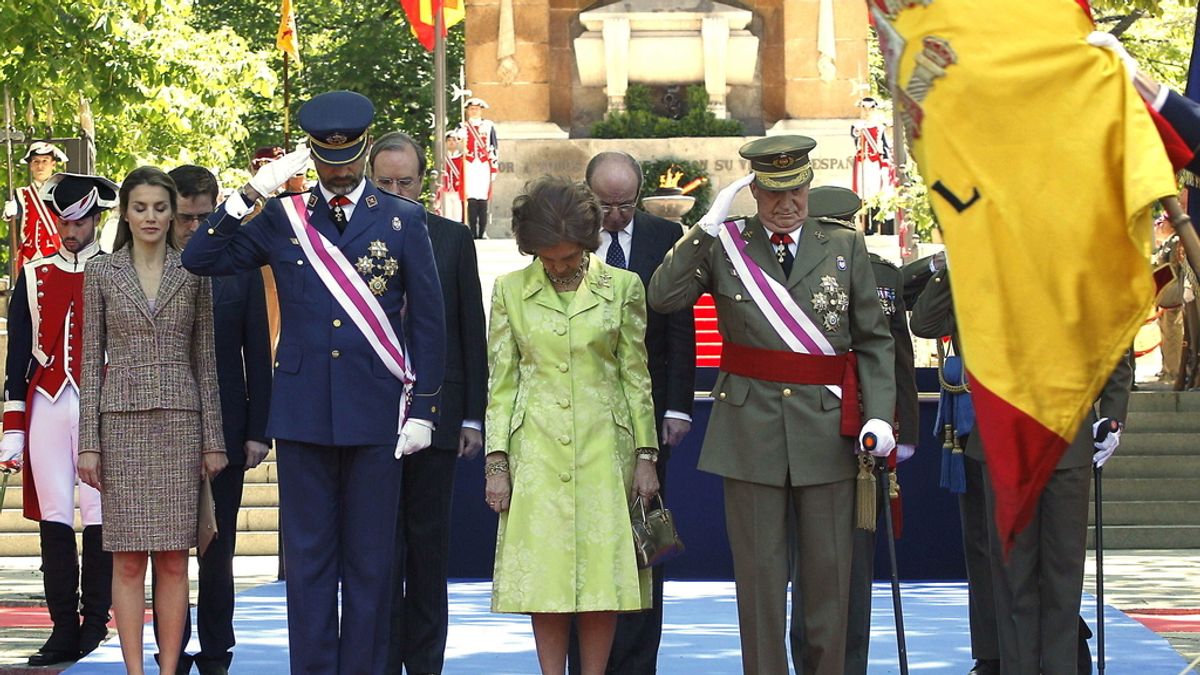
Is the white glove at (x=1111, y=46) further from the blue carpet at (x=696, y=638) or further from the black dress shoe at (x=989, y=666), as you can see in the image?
the blue carpet at (x=696, y=638)

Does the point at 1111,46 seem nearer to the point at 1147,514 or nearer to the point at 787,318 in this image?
the point at 787,318

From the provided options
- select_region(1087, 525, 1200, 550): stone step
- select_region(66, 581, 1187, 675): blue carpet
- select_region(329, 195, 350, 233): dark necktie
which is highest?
select_region(329, 195, 350, 233): dark necktie

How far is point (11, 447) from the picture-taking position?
28.8 ft

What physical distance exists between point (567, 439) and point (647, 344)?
82 cm

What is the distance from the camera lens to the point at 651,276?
8.06m

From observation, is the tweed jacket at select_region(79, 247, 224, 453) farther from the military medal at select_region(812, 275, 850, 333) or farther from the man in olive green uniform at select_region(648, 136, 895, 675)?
the military medal at select_region(812, 275, 850, 333)

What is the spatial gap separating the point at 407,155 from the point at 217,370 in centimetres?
111

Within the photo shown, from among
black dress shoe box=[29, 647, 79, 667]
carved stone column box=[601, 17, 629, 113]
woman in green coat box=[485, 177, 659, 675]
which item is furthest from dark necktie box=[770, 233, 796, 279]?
carved stone column box=[601, 17, 629, 113]

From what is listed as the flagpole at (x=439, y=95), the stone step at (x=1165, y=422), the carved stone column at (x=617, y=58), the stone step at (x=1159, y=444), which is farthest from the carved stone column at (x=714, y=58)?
the stone step at (x=1159, y=444)

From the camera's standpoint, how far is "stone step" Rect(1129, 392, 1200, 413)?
708 inches

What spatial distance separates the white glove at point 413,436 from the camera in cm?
746

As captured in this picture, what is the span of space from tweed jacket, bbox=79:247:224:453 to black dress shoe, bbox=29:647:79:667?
4.98 ft

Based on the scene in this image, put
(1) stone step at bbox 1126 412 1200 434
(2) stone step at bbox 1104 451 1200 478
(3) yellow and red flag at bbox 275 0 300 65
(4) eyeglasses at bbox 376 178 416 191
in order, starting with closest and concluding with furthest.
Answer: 1. (4) eyeglasses at bbox 376 178 416 191
2. (2) stone step at bbox 1104 451 1200 478
3. (1) stone step at bbox 1126 412 1200 434
4. (3) yellow and red flag at bbox 275 0 300 65

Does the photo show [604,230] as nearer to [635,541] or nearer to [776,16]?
[635,541]
